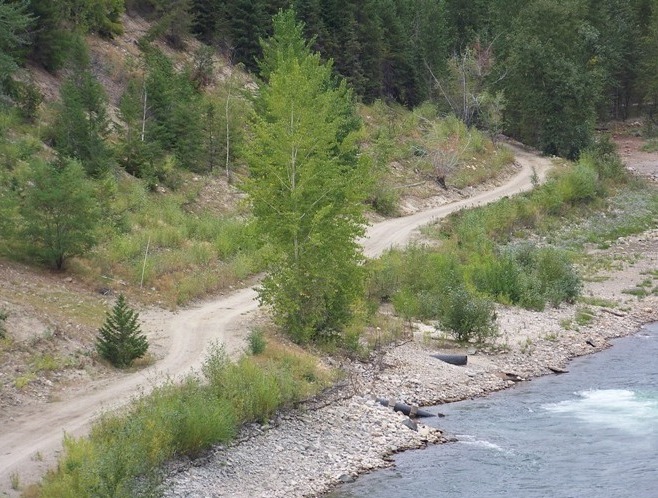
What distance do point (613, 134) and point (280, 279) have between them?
74288 mm

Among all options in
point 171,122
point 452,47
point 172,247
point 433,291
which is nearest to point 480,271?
point 433,291

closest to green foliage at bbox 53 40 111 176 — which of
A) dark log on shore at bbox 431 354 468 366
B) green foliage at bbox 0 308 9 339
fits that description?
green foliage at bbox 0 308 9 339

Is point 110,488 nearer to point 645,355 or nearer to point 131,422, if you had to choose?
point 131,422

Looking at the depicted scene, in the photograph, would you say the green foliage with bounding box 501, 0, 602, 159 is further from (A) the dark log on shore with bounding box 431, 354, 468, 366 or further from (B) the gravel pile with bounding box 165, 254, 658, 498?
(A) the dark log on shore with bounding box 431, 354, 468, 366

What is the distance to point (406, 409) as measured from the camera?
24781mm

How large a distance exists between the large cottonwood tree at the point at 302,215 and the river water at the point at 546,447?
15.3 feet

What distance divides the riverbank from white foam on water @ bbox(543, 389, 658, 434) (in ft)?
8.29

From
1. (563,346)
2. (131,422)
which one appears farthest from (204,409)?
(563,346)

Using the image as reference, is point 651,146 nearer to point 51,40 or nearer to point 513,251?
point 513,251

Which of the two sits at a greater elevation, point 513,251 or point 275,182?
point 275,182

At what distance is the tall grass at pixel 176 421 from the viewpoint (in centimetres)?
1586

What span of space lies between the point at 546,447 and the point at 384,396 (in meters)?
4.90

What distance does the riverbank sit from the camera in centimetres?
1931

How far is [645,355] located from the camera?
3244 cm
